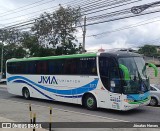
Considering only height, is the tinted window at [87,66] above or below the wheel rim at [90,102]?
above

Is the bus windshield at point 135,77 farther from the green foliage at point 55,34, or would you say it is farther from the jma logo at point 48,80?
the green foliage at point 55,34

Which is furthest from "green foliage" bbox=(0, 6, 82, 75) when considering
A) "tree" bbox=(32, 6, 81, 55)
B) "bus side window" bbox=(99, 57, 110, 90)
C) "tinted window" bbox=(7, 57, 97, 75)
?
"bus side window" bbox=(99, 57, 110, 90)

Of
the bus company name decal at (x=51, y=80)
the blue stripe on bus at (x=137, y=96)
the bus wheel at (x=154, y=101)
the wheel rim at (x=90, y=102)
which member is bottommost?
the bus wheel at (x=154, y=101)

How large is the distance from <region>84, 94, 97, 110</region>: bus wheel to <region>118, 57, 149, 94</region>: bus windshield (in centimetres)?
216

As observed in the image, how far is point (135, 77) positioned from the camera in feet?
42.4

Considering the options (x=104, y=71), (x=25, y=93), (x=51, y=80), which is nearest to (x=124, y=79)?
(x=104, y=71)

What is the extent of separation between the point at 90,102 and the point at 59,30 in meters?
24.2

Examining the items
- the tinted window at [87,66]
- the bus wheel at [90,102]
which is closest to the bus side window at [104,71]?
the tinted window at [87,66]

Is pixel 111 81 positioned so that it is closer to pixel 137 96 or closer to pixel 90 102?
pixel 137 96

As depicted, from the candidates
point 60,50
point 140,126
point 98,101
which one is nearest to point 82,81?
point 98,101

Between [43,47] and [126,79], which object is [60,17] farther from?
[126,79]

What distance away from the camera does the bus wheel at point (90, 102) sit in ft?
46.3

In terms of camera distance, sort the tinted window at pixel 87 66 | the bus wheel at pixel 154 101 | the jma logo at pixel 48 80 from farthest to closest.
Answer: the jma logo at pixel 48 80 → the bus wheel at pixel 154 101 → the tinted window at pixel 87 66

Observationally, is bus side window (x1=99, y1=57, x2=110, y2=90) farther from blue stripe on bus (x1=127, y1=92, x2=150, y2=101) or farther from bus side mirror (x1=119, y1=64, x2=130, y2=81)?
blue stripe on bus (x1=127, y1=92, x2=150, y2=101)
